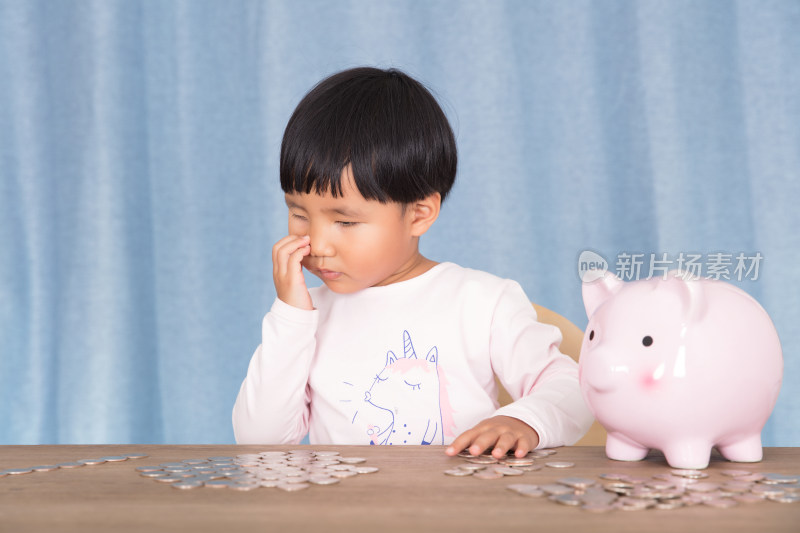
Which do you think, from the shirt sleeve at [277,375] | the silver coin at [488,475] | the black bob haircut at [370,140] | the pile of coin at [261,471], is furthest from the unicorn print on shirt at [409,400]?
the silver coin at [488,475]

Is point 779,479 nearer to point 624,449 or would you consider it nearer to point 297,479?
point 624,449

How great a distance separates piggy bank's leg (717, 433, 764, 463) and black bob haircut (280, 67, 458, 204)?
0.56 metres

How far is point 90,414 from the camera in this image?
2068mm

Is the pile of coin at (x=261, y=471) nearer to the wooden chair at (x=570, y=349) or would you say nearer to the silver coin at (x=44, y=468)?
the silver coin at (x=44, y=468)

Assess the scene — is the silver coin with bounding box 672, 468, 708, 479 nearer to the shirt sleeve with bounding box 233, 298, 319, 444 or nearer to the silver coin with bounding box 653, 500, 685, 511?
the silver coin with bounding box 653, 500, 685, 511

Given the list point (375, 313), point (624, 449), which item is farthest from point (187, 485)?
point (375, 313)

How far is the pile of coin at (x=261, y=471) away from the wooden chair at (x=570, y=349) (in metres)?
0.50

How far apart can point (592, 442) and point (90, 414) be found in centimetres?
142

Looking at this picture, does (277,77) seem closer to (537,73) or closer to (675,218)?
(537,73)

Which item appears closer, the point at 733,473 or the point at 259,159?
the point at 733,473

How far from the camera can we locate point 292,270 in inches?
42.9

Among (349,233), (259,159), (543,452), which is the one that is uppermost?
(259,159)

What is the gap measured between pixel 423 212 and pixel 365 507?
2.25ft

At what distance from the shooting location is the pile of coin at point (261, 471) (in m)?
0.61
